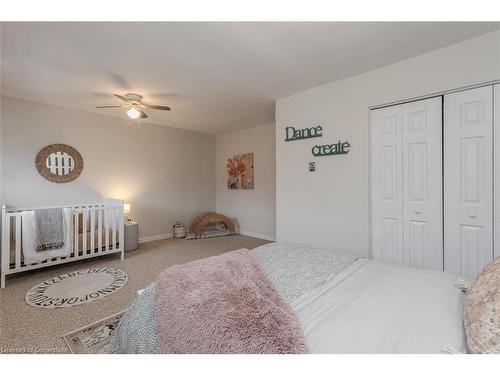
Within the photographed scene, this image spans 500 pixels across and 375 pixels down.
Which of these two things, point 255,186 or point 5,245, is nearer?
point 5,245

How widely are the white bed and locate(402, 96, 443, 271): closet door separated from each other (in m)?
0.93

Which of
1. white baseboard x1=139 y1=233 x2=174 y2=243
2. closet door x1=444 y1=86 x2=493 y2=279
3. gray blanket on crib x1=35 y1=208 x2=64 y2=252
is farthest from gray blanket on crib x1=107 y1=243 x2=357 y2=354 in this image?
white baseboard x1=139 y1=233 x2=174 y2=243

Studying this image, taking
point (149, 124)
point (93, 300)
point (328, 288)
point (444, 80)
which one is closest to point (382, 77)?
point (444, 80)

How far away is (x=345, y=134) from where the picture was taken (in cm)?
261

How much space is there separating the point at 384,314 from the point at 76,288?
2.89 m

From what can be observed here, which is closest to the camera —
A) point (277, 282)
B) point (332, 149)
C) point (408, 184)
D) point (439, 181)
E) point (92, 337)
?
point (277, 282)

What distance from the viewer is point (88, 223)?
11.2 ft

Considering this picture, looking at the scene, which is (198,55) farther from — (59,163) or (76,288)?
(59,163)

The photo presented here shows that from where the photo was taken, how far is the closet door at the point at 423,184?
206 centimetres

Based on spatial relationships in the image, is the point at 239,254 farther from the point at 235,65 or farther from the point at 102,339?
the point at 235,65

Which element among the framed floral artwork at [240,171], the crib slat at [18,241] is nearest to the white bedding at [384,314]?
the crib slat at [18,241]

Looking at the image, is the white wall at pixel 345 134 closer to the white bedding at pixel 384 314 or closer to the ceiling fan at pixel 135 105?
the white bedding at pixel 384 314

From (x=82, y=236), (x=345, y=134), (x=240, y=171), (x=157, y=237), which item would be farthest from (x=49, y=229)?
(x=345, y=134)

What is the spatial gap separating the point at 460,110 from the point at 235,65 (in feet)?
6.84
